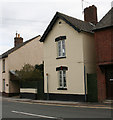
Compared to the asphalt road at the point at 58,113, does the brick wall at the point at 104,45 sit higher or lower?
higher

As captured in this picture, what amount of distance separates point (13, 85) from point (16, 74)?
203 cm

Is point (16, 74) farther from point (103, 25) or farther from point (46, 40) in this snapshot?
point (103, 25)

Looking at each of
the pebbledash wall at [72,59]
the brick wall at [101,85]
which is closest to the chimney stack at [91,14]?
the pebbledash wall at [72,59]

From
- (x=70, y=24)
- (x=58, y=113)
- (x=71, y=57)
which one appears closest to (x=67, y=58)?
(x=71, y=57)

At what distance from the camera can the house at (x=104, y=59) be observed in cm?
1416

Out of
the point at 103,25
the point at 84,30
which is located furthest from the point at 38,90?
the point at 103,25

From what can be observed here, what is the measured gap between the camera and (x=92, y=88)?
Answer: 48.2 ft

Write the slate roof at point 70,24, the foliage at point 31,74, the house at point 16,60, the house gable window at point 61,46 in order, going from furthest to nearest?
the house at point 16,60
the foliage at point 31,74
the house gable window at point 61,46
the slate roof at point 70,24

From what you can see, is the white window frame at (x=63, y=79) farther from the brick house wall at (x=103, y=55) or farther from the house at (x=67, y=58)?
the brick house wall at (x=103, y=55)

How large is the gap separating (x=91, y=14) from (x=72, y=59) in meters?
6.74

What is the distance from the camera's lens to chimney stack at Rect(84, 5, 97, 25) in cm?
1959

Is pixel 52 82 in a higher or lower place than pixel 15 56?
lower

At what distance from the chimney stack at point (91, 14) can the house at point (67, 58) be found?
0.17 metres

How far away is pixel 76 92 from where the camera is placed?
51.5ft
